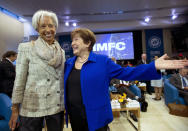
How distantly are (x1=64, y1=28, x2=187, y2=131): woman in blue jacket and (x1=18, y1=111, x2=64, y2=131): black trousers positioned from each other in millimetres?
140

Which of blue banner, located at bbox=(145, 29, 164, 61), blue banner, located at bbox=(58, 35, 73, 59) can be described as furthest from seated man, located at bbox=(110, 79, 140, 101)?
blue banner, located at bbox=(58, 35, 73, 59)

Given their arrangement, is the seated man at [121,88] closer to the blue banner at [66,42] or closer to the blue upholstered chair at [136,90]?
the blue upholstered chair at [136,90]

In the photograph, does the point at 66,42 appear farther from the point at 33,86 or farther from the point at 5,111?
the point at 33,86

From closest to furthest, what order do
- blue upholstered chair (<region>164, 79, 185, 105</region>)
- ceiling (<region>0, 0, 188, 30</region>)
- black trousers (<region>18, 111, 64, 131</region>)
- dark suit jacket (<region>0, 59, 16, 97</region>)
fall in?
black trousers (<region>18, 111, 64, 131</region>) → dark suit jacket (<region>0, 59, 16, 97</region>) → blue upholstered chair (<region>164, 79, 185, 105</region>) → ceiling (<region>0, 0, 188, 30</region>)

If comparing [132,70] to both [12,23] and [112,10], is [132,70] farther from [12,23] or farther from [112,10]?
[12,23]

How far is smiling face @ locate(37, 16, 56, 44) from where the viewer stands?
109 cm

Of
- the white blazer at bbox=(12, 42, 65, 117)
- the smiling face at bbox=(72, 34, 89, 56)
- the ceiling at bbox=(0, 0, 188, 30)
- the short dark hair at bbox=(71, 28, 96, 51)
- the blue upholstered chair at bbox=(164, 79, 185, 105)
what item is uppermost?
the ceiling at bbox=(0, 0, 188, 30)

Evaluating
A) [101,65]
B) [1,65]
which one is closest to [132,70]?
[101,65]

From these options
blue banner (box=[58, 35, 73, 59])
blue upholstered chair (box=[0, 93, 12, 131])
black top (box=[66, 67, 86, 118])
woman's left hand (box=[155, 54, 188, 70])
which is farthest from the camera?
blue banner (box=[58, 35, 73, 59])

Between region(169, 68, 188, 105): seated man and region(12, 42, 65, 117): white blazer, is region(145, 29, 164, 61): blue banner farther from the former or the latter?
region(12, 42, 65, 117): white blazer

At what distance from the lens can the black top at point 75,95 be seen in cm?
114

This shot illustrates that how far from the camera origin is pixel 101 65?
1.13 meters

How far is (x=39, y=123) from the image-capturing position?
3.41 feet

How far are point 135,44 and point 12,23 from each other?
6024 mm
